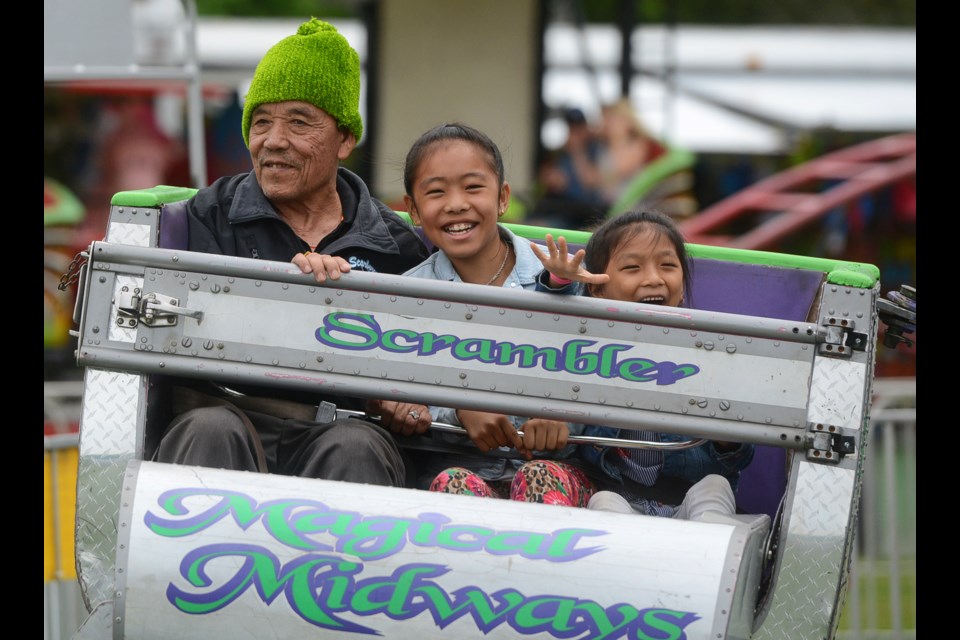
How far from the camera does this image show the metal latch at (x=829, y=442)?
9.87 feet

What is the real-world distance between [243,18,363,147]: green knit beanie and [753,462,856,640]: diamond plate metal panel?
1.58m

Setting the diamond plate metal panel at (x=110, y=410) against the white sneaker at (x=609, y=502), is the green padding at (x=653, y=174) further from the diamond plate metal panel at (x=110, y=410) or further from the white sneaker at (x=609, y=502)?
the diamond plate metal panel at (x=110, y=410)

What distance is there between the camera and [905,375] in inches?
354

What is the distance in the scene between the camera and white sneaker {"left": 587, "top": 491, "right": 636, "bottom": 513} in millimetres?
3301

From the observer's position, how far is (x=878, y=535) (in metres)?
6.24

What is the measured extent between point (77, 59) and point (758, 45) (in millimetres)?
11350

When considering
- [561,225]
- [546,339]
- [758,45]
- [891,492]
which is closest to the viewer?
[546,339]

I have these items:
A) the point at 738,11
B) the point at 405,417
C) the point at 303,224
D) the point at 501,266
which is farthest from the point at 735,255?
the point at 738,11

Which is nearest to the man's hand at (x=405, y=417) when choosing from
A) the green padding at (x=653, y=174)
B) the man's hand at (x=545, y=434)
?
the man's hand at (x=545, y=434)

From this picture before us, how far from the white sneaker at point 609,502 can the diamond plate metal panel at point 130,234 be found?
4.01 feet

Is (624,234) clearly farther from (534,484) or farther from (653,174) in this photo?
(653,174)

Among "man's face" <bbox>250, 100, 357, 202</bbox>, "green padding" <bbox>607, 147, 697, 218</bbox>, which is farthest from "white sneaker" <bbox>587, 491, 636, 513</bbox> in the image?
"green padding" <bbox>607, 147, 697, 218</bbox>
